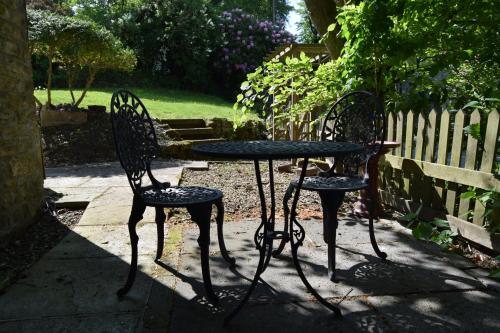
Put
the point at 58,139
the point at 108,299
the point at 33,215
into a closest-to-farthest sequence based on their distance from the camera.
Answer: the point at 108,299
the point at 33,215
the point at 58,139

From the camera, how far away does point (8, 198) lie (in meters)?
2.93

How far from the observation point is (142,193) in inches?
89.4

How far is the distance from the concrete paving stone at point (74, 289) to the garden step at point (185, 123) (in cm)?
618

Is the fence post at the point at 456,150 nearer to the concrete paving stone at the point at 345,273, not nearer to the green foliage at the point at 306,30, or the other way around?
the concrete paving stone at the point at 345,273

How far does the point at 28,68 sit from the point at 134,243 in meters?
2.26

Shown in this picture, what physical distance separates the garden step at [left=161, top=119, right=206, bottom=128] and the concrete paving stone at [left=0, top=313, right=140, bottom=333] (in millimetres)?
6918

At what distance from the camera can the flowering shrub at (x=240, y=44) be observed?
51.8ft

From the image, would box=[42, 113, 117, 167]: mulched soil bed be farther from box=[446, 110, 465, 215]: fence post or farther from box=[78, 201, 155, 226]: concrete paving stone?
box=[446, 110, 465, 215]: fence post

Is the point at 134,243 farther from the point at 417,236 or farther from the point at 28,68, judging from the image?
the point at 28,68

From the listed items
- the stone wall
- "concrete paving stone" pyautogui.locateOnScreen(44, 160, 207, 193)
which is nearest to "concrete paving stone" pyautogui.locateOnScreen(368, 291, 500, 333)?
the stone wall

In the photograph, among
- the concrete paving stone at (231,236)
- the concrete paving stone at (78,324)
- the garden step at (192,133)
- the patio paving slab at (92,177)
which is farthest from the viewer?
the garden step at (192,133)

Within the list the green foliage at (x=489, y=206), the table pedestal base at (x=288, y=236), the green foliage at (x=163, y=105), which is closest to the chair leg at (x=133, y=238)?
the table pedestal base at (x=288, y=236)

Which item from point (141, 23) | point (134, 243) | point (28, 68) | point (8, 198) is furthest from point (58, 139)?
point (141, 23)

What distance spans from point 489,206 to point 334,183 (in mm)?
1097
